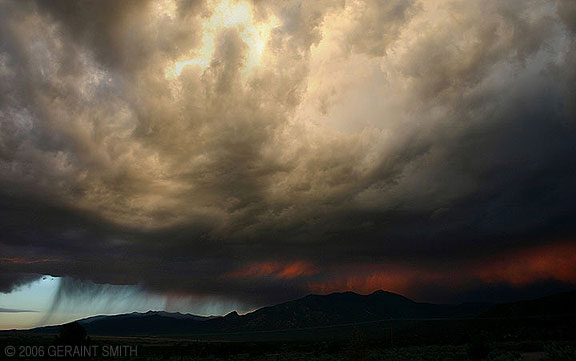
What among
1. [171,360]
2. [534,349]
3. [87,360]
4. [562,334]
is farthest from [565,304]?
[87,360]

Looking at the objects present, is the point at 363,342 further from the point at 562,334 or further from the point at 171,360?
the point at 562,334

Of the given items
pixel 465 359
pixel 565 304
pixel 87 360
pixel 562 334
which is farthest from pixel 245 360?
pixel 565 304

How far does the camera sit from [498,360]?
1395 inches

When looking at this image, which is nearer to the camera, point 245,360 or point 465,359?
point 465,359

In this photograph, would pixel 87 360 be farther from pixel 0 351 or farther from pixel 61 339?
pixel 0 351

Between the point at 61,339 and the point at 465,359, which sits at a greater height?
the point at 61,339

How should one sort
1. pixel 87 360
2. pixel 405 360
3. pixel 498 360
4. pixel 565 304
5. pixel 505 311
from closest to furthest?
pixel 87 360
pixel 498 360
pixel 405 360
pixel 565 304
pixel 505 311

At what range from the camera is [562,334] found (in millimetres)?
74000

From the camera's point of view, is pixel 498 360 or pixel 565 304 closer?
pixel 498 360

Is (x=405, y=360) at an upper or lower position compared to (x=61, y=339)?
lower

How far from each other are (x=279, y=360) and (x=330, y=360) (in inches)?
398

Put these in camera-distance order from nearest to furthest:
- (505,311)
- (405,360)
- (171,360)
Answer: (405,360), (171,360), (505,311)

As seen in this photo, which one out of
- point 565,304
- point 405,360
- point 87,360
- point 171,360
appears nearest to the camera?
point 87,360

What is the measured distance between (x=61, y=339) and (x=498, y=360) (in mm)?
37857
